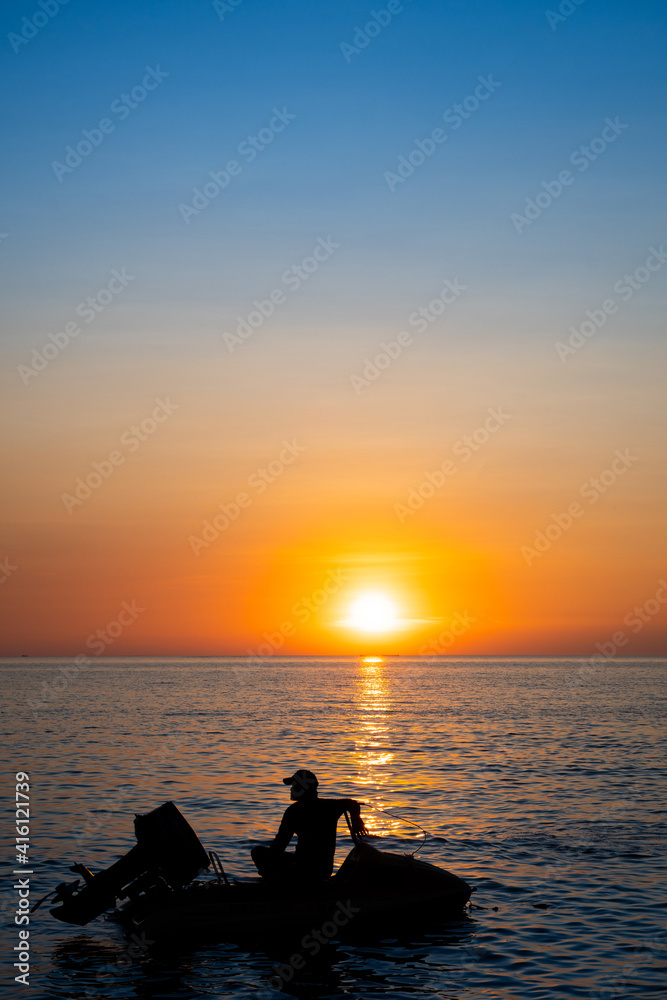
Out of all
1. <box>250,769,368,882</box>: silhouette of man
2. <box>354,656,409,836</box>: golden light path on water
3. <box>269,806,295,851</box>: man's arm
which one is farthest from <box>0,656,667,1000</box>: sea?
<box>269,806,295,851</box>: man's arm

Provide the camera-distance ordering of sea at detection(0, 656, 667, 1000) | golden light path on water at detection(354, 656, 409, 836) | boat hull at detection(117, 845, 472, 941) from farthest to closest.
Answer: golden light path on water at detection(354, 656, 409, 836) < boat hull at detection(117, 845, 472, 941) < sea at detection(0, 656, 667, 1000)

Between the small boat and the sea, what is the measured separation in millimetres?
347

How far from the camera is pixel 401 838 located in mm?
25953

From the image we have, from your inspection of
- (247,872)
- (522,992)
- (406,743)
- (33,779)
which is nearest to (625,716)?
(406,743)

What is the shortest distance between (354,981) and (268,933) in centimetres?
224

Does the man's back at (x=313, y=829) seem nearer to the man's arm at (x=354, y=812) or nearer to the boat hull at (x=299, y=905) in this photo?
the man's arm at (x=354, y=812)

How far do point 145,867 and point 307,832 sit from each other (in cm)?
298

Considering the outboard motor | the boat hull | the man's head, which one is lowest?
the boat hull

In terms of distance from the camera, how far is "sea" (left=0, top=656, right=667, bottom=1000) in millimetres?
15172

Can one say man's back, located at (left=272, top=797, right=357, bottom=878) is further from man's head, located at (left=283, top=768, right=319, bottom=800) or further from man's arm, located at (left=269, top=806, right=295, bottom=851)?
man's head, located at (left=283, top=768, right=319, bottom=800)

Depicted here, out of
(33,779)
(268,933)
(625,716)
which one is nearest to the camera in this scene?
(268,933)

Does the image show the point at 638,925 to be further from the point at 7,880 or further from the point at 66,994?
the point at 7,880

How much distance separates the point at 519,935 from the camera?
17.0 m

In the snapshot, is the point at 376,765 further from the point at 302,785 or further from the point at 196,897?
the point at 302,785
